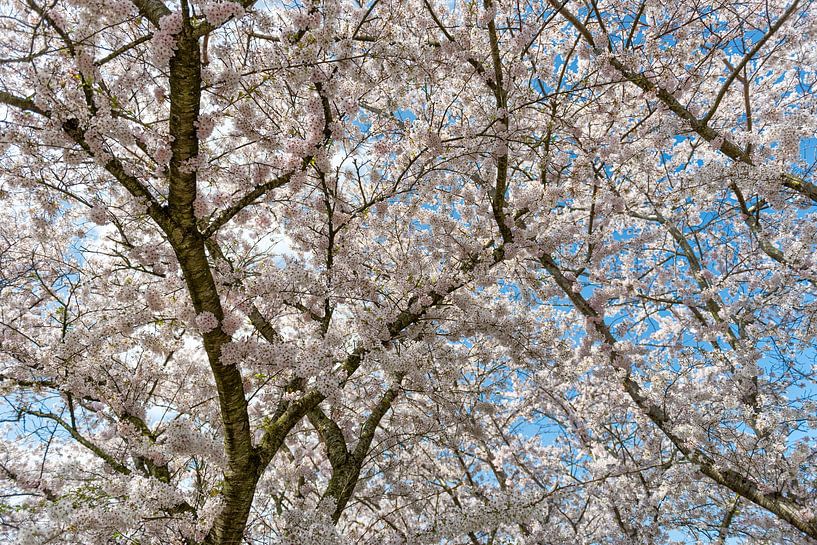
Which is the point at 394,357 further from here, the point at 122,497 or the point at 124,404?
the point at 124,404

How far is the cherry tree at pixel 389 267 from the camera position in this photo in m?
3.76

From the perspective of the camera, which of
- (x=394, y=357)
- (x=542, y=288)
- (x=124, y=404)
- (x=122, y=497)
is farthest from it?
(x=542, y=288)

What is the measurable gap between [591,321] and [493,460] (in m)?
3.36

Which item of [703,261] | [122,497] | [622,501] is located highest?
[703,261]

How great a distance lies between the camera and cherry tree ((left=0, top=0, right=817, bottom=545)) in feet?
12.3

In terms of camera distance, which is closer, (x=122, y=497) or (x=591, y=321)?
(x=122, y=497)

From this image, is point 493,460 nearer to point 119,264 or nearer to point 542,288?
point 542,288

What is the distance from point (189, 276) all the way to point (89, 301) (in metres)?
3.54

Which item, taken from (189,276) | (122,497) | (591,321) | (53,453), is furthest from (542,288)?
(53,453)

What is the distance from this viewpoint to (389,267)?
754 cm

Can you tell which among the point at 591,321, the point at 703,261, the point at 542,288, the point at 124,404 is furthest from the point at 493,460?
the point at 124,404

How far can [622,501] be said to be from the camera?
283 inches

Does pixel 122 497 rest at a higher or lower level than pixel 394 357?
lower

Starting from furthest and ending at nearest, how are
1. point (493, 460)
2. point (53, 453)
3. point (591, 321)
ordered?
1. point (493, 460)
2. point (53, 453)
3. point (591, 321)
